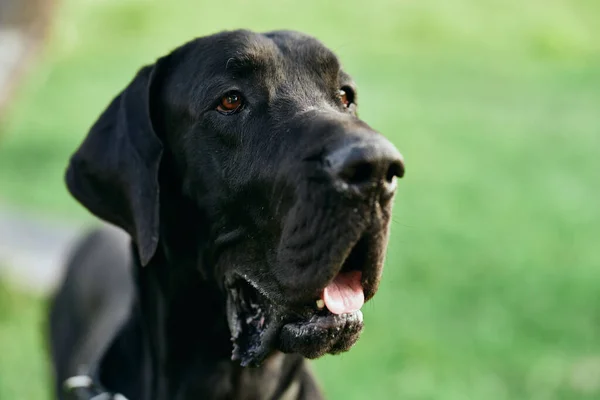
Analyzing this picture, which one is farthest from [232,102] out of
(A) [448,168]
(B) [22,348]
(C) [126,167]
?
(A) [448,168]

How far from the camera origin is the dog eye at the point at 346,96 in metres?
3.64

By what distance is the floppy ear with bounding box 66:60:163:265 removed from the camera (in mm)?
3498

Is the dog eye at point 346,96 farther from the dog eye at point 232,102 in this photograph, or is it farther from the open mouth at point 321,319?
the open mouth at point 321,319

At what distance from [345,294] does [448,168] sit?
30.3 feet

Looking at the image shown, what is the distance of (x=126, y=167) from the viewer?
141 inches

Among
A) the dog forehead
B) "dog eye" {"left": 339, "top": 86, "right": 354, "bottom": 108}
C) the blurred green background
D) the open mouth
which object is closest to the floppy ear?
the dog forehead

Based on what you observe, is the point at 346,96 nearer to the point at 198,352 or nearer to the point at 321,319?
the point at 321,319

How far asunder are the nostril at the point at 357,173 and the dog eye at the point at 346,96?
90 cm

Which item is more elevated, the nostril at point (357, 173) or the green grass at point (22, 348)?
the nostril at point (357, 173)

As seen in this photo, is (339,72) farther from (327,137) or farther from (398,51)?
(398,51)

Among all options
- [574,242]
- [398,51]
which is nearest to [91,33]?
[398,51]

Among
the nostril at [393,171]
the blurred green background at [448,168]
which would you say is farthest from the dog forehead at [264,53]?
the nostril at [393,171]

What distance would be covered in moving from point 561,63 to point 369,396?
15958mm

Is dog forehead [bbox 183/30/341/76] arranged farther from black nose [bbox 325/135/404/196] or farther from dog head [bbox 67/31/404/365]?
black nose [bbox 325/135/404/196]
